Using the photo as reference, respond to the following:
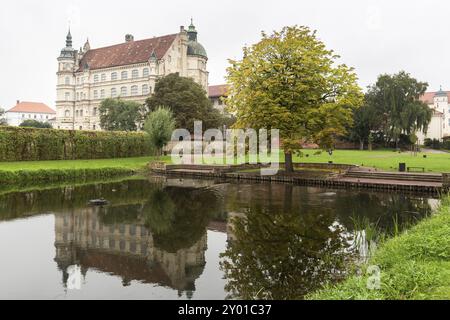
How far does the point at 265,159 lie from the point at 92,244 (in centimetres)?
2980

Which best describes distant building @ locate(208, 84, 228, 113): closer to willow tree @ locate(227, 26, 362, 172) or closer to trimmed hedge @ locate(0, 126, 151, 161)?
trimmed hedge @ locate(0, 126, 151, 161)

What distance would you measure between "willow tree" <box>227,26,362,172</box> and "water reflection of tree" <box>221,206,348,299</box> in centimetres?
1415

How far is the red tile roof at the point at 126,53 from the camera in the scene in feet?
278

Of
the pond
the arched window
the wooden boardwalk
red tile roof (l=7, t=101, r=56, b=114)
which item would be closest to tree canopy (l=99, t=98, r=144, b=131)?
the arched window

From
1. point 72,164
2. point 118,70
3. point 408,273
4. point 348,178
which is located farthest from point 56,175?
point 118,70

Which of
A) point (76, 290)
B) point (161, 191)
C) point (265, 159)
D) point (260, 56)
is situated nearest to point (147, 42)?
point (265, 159)

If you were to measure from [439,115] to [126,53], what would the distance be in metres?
80.9

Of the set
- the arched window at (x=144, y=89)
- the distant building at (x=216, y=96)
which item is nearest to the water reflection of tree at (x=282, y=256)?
the arched window at (x=144, y=89)

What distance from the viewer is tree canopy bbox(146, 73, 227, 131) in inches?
2274

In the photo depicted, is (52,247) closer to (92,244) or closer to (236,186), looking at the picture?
(92,244)

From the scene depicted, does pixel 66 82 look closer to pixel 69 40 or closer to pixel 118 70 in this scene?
pixel 69 40

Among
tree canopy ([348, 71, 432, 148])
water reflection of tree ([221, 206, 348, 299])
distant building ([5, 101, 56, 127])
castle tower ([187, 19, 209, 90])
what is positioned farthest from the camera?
distant building ([5, 101, 56, 127])

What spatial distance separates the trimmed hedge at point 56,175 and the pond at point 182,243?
21.0ft
